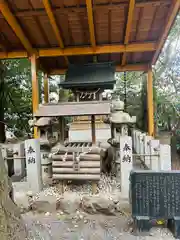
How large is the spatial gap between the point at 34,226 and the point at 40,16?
5129 mm

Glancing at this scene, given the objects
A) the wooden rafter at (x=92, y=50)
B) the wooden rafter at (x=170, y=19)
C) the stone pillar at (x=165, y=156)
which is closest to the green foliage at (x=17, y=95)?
Answer: the wooden rafter at (x=92, y=50)

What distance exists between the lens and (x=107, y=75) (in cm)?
722

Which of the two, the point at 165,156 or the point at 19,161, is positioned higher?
the point at 165,156

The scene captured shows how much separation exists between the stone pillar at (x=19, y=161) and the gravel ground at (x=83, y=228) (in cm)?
189

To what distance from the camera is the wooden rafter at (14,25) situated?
5.23 m

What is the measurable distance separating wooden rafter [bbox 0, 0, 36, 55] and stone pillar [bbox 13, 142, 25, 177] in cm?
312

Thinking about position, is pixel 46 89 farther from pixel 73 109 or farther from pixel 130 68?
pixel 73 109

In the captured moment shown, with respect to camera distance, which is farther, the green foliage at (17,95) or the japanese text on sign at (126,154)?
the green foliage at (17,95)

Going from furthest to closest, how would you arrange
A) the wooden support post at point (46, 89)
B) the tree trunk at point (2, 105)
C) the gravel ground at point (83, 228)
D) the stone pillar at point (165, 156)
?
1. the tree trunk at point (2, 105)
2. the wooden support post at point (46, 89)
3. the stone pillar at point (165, 156)
4. the gravel ground at point (83, 228)

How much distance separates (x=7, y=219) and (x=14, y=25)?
507 centimetres

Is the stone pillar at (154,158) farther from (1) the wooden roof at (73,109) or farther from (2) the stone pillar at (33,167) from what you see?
(2) the stone pillar at (33,167)

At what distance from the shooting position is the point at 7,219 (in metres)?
2.56

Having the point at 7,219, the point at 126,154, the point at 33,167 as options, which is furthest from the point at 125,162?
the point at 7,219

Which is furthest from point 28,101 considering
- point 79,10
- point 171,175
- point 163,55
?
point 171,175
